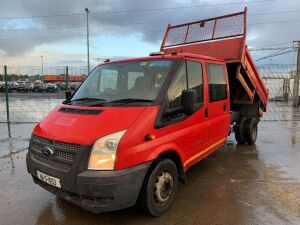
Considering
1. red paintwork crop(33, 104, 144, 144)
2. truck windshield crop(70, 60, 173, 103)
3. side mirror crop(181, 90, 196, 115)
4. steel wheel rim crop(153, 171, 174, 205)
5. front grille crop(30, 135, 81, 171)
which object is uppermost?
truck windshield crop(70, 60, 173, 103)

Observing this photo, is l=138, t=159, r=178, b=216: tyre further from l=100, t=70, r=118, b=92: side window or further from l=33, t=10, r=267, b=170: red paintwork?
l=100, t=70, r=118, b=92: side window

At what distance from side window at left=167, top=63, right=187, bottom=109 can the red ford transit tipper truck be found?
0.6 inches

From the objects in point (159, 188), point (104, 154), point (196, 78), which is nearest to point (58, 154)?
point (104, 154)

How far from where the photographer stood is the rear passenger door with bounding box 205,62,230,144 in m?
5.27

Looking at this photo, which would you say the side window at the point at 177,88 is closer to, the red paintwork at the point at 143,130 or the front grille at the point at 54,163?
the red paintwork at the point at 143,130

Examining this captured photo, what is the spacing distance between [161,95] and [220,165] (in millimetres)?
2984

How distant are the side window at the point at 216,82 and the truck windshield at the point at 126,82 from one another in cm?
112

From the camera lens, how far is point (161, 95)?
4066 millimetres

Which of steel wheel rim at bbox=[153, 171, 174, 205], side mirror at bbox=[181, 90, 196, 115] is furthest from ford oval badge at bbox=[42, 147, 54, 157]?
side mirror at bbox=[181, 90, 196, 115]

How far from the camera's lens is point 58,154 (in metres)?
3.71

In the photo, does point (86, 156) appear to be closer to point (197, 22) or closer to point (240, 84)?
point (240, 84)

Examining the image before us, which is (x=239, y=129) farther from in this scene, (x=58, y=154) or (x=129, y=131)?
(x=58, y=154)

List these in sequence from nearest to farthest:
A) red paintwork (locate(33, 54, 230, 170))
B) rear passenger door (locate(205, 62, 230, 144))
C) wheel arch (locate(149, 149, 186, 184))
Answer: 1. red paintwork (locate(33, 54, 230, 170))
2. wheel arch (locate(149, 149, 186, 184))
3. rear passenger door (locate(205, 62, 230, 144))

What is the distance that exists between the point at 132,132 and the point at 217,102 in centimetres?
244
